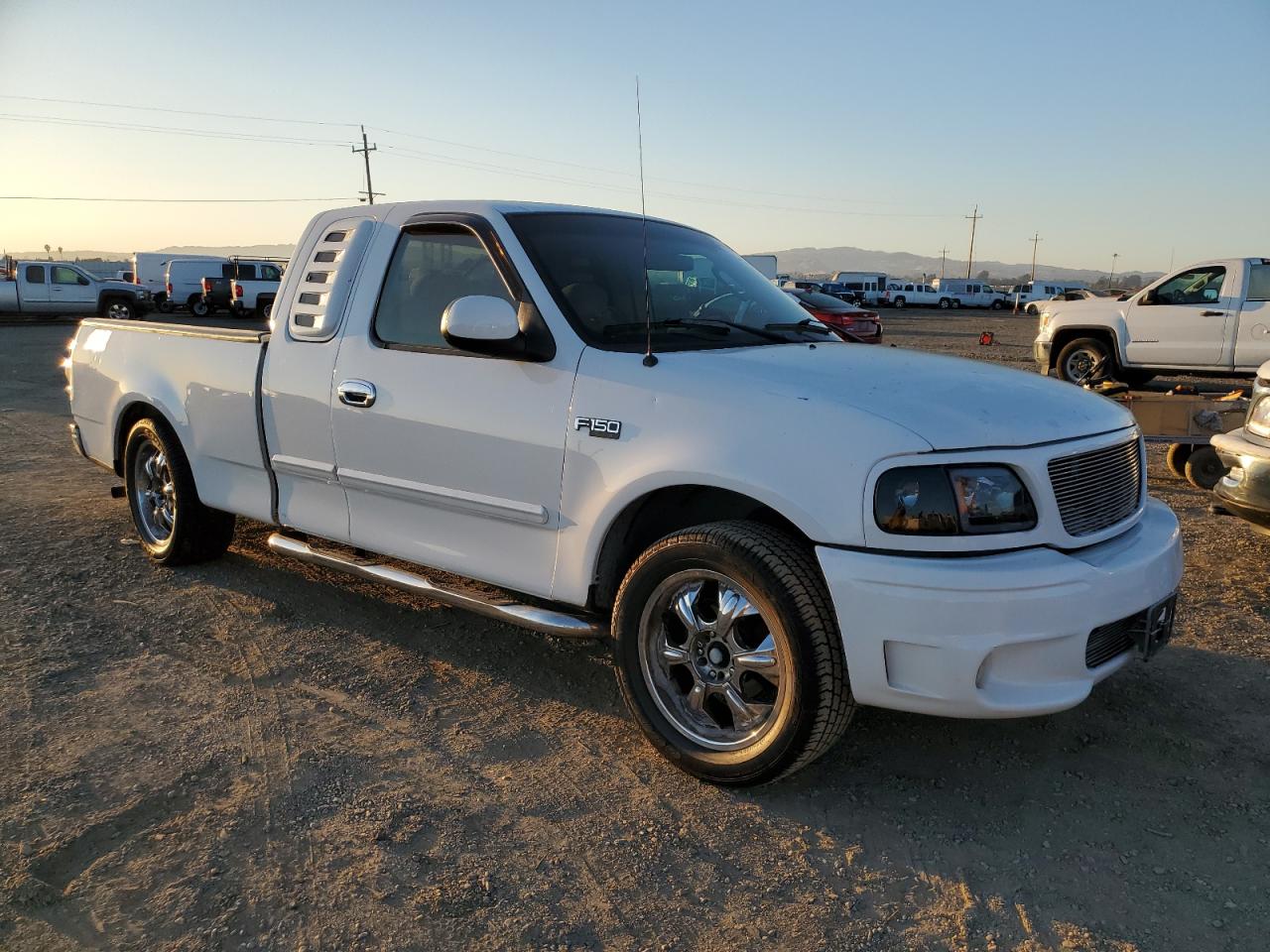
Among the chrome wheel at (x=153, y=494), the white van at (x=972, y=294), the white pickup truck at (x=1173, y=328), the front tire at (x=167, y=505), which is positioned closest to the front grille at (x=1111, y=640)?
the front tire at (x=167, y=505)

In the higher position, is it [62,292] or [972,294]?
[62,292]

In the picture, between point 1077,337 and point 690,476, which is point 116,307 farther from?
point 690,476

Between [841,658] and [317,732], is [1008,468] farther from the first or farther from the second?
[317,732]

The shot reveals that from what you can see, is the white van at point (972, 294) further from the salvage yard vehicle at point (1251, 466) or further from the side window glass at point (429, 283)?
the side window glass at point (429, 283)

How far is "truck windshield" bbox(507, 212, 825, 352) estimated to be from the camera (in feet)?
11.9

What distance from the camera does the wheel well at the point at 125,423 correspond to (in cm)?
554

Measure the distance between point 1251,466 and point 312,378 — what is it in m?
4.48

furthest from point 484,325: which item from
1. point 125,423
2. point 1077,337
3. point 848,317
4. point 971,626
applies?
point 848,317

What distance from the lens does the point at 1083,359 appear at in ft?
45.2

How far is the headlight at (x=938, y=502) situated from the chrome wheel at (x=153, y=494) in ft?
13.8

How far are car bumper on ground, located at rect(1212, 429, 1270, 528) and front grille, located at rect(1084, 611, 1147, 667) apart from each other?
7.16 ft

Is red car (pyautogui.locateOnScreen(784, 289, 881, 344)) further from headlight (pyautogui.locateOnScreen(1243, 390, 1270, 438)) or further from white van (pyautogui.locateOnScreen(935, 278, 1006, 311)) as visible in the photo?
white van (pyautogui.locateOnScreen(935, 278, 1006, 311))

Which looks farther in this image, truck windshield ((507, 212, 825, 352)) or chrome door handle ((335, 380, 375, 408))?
chrome door handle ((335, 380, 375, 408))

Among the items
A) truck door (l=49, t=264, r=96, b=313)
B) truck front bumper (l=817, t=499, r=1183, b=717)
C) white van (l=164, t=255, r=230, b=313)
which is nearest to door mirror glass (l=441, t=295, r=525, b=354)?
truck front bumper (l=817, t=499, r=1183, b=717)
